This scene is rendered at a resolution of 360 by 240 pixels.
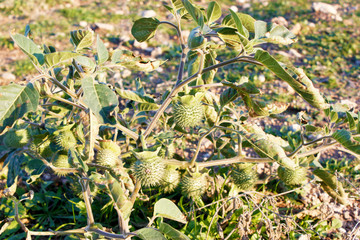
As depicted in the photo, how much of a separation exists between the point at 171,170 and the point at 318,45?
4142 millimetres

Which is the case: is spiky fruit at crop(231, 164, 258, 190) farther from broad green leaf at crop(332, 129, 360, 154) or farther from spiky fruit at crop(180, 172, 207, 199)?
broad green leaf at crop(332, 129, 360, 154)

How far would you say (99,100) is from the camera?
54.9 inches

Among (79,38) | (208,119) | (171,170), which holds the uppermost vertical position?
(79,38)

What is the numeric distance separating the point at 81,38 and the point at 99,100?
0.39m

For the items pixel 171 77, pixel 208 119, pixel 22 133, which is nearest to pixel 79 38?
pixel 22 133

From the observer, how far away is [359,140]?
1584 mm

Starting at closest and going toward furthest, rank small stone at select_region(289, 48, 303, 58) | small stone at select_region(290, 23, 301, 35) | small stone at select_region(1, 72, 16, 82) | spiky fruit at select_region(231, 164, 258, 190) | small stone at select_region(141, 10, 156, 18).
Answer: spiky fruit at select_region(231, 164, 258, 190)
small stone at select_region(1, 72, 16, 82)
small stone at select_region(289, 48, 303, 58)
small stone at select_region(290, 23, 301, 35)
small stone at select_region(141, 10, 156, 18)

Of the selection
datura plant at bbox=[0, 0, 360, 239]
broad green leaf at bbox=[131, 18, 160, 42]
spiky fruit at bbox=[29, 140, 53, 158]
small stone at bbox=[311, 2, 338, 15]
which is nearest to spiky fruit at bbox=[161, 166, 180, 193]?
datura plant at bbox=[0, 0, 360, 239]

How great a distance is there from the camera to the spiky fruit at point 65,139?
1.78 meters

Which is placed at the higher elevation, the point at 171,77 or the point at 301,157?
the point at 301,157

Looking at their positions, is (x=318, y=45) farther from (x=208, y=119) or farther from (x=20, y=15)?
(x=20, y=15)

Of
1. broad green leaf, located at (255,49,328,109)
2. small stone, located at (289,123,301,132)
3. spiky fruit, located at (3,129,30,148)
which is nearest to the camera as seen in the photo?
broad green leaf, located at (255,49,328,109)

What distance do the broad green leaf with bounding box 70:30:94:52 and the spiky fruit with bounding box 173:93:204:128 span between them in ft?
1.83

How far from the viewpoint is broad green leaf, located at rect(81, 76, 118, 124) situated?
137cm
